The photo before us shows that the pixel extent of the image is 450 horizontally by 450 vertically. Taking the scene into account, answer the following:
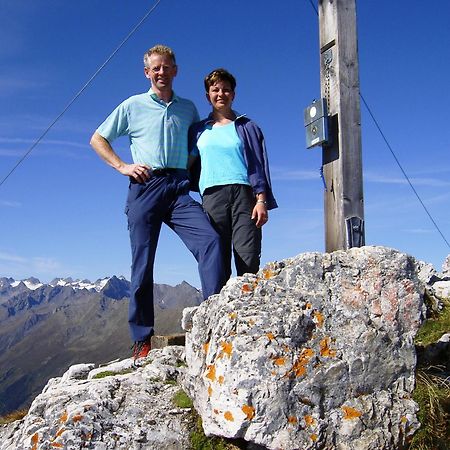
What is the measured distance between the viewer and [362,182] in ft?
22.5

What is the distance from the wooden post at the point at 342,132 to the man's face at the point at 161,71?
2.09m

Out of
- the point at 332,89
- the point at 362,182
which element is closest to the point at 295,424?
the point at 362,182

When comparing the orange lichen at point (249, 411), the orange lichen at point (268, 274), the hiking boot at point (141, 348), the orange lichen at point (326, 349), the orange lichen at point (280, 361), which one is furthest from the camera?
the hiking boot at point (141, 348)

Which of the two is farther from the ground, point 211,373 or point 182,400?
point 211,373

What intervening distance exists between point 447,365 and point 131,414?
3.86m

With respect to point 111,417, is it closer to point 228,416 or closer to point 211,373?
point 211,373

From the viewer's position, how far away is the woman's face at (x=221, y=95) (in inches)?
276

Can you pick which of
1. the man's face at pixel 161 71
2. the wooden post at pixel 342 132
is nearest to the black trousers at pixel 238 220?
the wooden post at pixel 342 132

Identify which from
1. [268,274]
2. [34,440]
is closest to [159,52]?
[268,274]

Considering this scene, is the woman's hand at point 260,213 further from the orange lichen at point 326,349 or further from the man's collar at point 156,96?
the orange lichen at point 326,349

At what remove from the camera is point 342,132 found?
6840mm

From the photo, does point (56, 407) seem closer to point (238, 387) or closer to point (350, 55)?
point (238, 387)

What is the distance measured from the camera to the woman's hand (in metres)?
6.68

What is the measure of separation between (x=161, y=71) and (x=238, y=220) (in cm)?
226
